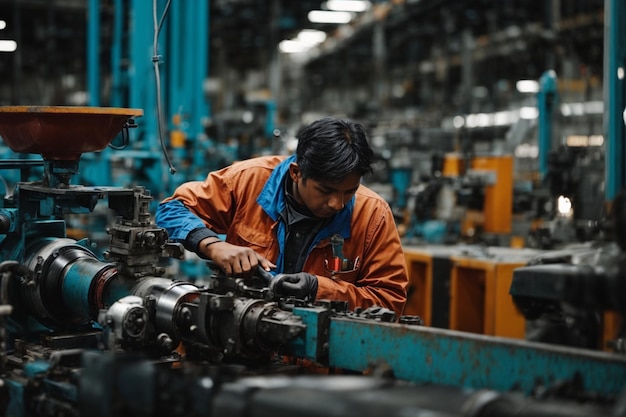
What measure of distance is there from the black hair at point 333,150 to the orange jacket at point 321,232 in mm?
250

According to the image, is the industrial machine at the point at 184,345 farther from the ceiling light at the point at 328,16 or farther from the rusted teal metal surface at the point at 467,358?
the ceiling light at the point at 328,16

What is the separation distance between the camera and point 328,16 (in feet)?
48.6

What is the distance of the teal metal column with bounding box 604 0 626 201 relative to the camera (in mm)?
3576

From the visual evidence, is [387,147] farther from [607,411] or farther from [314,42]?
[314,42]

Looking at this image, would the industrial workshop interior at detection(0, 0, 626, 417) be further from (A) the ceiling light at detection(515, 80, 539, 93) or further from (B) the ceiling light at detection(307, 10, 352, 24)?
(A) the ceiling light at detection(515, 80, 539, 93)

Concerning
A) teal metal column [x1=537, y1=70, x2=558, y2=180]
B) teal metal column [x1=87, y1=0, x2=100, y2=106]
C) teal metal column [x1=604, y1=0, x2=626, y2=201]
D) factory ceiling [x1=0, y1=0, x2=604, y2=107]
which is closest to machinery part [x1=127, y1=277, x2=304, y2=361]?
teal metal column [x1=604, y1=0, x2=626, y2=201]

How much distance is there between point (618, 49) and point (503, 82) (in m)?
14.3

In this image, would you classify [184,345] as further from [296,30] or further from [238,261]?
[296,30]

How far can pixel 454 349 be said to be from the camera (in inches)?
68.2

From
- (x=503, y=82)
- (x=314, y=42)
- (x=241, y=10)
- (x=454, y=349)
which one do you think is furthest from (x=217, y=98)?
(x=454, y=349)

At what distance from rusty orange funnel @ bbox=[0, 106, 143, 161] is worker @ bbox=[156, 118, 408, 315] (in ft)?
1.35

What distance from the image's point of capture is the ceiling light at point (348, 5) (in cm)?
1331

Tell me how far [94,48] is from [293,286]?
271 inches

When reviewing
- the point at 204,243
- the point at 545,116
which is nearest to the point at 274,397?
the point at 204,243
